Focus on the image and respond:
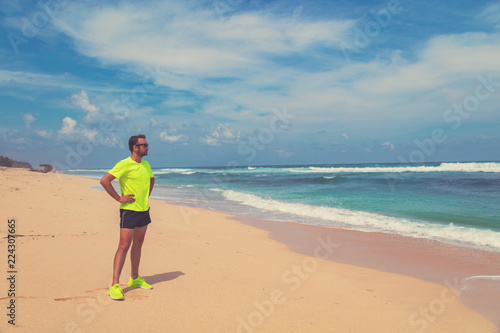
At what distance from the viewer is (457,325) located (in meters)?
3.81

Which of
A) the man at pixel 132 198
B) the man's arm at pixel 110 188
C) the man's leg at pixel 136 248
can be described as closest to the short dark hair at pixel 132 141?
the man at pixel 132 198

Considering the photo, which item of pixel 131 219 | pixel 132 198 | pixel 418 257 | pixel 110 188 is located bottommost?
pixel 418 257

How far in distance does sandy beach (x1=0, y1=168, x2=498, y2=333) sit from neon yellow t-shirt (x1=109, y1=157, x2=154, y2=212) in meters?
1.09

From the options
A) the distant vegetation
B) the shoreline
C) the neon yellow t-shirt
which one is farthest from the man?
the distant vegetation

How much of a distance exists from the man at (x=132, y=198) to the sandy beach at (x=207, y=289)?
34 cm

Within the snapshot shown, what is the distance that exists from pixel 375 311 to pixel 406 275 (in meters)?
2.21

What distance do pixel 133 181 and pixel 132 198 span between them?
0.21 m

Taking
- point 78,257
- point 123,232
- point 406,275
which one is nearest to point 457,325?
point 406,275

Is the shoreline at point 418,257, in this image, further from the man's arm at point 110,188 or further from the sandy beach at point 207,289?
the man's arm at point 110,188

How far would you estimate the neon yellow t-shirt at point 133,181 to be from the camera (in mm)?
3884

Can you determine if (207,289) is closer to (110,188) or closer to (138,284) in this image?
(138,284)

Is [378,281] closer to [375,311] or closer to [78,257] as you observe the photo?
[375,311]

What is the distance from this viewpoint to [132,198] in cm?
392

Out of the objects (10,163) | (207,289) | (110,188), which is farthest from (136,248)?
(10,163)
